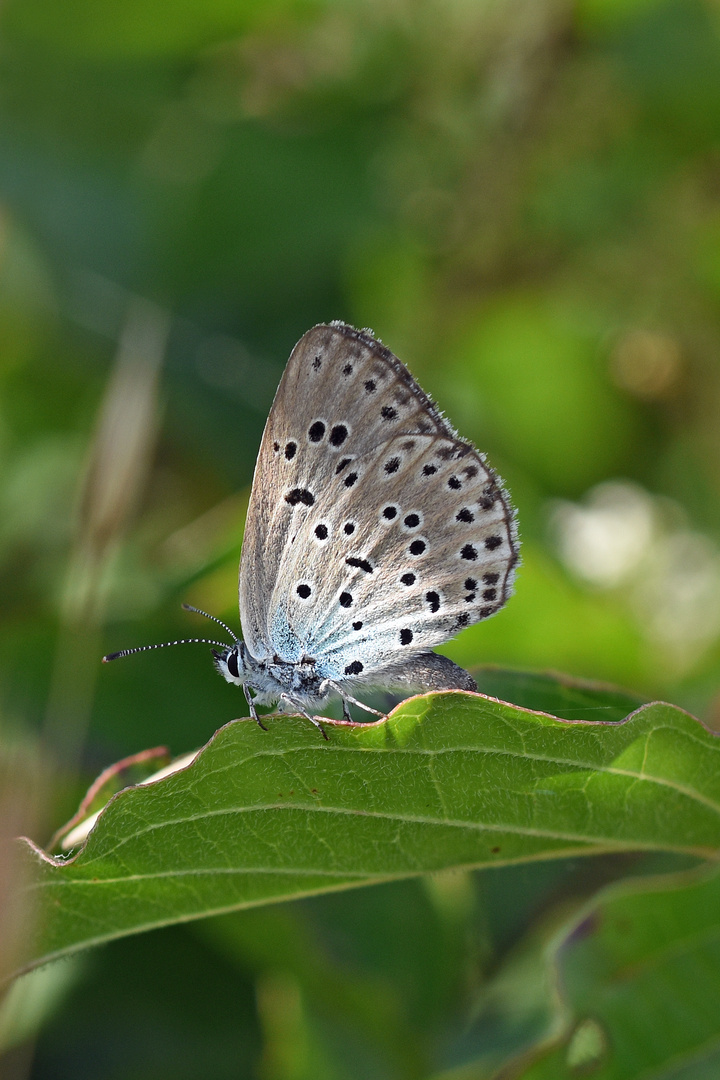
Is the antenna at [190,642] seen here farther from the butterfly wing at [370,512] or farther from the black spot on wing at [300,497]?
the black spot on wing at [300,497]

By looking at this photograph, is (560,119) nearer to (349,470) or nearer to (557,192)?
(557,192)

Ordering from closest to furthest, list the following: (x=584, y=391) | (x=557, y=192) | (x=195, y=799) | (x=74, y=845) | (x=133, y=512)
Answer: (x=195, y=799) < (x=74, y=845) < (x=133, y=512) < (x=557, y=192) < (x=584, y=391)

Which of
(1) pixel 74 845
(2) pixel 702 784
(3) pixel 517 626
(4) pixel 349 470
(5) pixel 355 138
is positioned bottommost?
(1) pixel 74 845

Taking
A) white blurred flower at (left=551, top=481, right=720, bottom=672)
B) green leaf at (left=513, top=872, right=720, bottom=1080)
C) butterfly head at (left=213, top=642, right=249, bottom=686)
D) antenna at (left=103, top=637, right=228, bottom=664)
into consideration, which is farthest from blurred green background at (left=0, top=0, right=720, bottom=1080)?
green leaf at (left=513, top=872, right=720, bottom=1080)

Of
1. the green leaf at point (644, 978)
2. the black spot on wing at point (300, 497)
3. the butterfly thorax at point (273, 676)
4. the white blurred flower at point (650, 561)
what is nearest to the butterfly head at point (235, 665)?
the butterfly thorax at point (273, 676)

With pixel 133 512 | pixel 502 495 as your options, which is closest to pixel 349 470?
pixel 502 495

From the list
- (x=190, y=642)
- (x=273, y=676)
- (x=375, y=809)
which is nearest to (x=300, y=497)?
(x=273, y=676)
